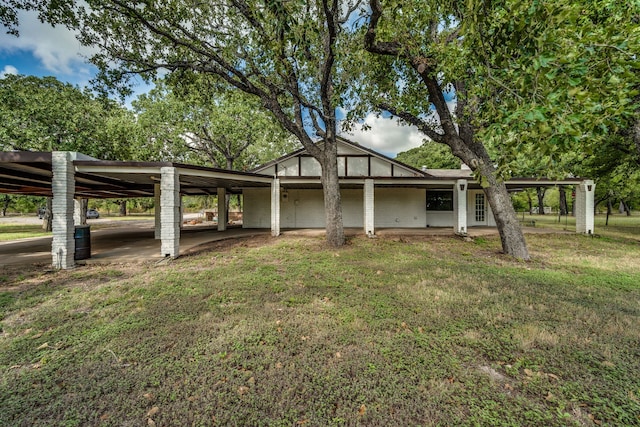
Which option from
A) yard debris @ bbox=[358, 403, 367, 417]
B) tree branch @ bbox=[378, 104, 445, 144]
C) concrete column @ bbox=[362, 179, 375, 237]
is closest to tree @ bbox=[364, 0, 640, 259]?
yard debris @ bbox=[358, 403, 367, 417]

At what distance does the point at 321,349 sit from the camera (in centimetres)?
310

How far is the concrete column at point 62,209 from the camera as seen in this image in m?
6.87

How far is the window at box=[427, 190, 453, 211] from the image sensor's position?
1619cm

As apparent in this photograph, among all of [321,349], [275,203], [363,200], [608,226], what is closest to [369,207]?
[363,200]

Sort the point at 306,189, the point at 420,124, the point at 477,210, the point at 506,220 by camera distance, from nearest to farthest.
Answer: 1. the point at 506,220
2. the point at 420,124
3. the point at 306,189
4. the point at 477,210

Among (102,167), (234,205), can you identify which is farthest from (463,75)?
(234,205)

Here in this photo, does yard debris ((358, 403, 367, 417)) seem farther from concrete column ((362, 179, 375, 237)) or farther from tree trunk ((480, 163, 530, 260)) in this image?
concrete column ((362, 179, 375, 237))

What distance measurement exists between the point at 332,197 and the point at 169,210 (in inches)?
216

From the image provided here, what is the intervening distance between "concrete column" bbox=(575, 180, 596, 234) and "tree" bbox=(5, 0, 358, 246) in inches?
512

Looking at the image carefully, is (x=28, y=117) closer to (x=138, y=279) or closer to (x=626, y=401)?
(x=138, y=279)

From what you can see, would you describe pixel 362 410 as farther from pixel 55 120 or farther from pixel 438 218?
pixel 55 120

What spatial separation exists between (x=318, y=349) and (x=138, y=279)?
5.28 m

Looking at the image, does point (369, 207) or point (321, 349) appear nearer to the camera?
point (321, 349)

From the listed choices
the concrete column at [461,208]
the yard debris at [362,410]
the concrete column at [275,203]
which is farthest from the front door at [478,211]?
the yard debris at [362,410]
